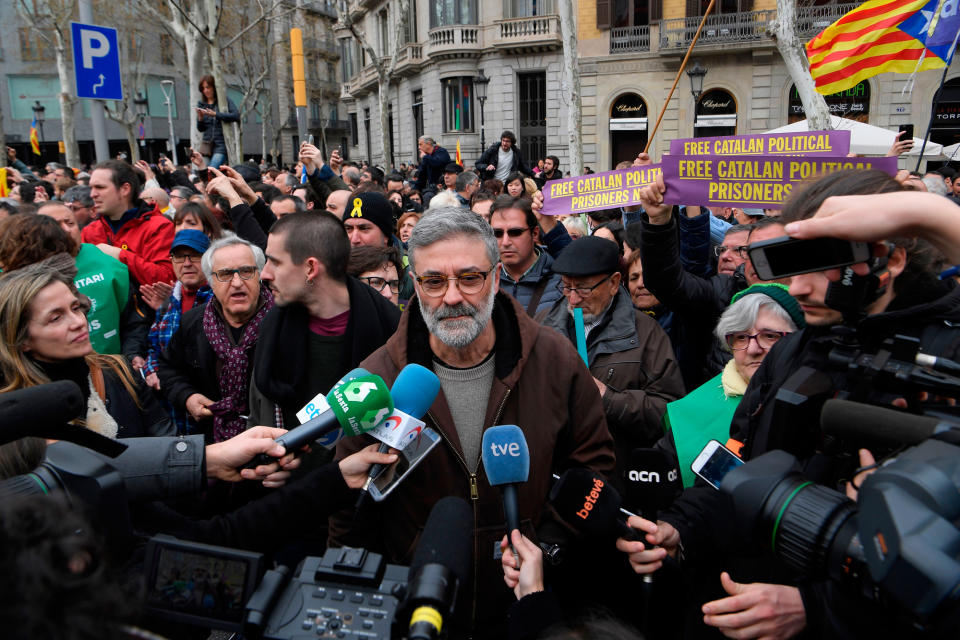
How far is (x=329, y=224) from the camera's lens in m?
3.05

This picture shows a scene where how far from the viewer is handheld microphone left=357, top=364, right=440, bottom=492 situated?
1.88 meters

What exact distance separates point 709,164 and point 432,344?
180 centimetres

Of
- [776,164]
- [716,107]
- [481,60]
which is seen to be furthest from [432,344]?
[481,60]

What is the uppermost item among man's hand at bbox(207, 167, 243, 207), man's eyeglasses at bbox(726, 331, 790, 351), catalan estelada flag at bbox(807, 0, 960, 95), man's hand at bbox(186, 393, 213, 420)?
catalan estelada flag at bbox(807, 0, 960, 95)

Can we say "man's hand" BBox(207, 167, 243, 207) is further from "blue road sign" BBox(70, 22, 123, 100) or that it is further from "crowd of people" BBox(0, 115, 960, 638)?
"blue road sign" BBox(70, 22, 123, 100)

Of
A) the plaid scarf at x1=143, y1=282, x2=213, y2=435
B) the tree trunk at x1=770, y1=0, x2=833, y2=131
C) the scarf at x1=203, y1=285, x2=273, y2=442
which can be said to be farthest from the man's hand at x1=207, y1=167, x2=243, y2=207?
the tree trunk at x1=770, y1=0, x2=833, y2=131

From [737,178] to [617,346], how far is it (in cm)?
107

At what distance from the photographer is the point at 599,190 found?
12.3 feet

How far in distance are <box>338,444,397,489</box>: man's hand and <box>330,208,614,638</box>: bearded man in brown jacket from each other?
7.4 inches

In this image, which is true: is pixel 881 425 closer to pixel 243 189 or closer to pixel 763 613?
pixel 763 613

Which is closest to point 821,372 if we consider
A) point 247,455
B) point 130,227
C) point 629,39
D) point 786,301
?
point 786,301

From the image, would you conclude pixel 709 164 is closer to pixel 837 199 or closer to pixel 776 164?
pixel 776 164

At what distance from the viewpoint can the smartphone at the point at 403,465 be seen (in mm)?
1874

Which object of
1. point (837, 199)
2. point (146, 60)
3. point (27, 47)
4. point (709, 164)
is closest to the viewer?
point (837, 199)
